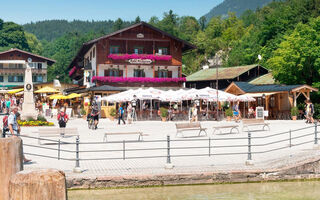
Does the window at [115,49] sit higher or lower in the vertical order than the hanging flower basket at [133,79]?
higher

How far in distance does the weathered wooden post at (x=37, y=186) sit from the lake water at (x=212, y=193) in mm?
8093

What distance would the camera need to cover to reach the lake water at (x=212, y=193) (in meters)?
11.7

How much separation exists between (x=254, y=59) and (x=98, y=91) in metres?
34.8

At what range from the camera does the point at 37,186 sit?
3.49 meters

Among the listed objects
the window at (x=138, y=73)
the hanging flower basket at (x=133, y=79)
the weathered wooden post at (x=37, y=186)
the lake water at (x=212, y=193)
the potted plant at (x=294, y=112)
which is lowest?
the lake water at (x=212, y=193)

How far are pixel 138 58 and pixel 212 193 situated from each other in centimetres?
3967

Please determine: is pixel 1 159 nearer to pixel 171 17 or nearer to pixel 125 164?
pixel 125 164

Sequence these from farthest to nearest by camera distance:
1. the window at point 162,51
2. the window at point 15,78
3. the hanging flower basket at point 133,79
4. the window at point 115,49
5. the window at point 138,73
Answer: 1. the window at point 15,78
2. the window at point 162,51
3. the window at point 138,73
4. the window at point 115,49
5. the hanging flower basket at point 133,79

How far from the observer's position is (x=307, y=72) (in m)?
46.7

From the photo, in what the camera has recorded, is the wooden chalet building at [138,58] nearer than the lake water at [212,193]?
No

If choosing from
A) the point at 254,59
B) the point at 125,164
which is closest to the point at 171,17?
the point at 254,59

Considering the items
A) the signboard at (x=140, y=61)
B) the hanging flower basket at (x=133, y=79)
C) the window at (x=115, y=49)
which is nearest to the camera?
the hanging flower basket at (x=133, y=79)

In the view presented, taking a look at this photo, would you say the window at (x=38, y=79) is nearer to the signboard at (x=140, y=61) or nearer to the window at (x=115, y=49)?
the window at (x=115, y=49)

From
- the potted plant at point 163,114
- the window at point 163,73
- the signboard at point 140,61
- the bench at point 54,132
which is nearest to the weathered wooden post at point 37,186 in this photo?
the bench at point 54,132
